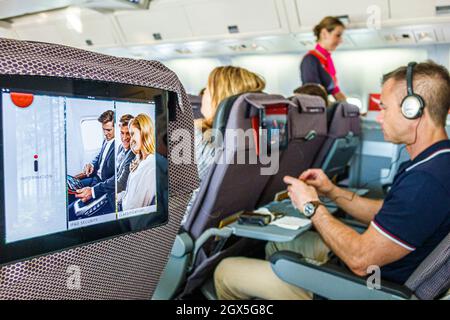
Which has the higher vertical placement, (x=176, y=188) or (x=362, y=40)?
(x=362, y=40)

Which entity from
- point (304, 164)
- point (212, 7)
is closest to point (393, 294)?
point (304, 164)

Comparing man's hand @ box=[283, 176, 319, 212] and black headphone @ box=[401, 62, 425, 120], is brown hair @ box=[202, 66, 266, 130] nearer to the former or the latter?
man's hand @ box=[283, 176, 319, 212]

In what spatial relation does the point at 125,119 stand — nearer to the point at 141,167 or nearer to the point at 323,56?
the point at 141,167

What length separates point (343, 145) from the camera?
292 centimetres

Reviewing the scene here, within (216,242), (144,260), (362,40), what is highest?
(362,40)

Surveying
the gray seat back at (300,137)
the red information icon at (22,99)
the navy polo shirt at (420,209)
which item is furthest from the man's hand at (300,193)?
the red information icon at (22,99)

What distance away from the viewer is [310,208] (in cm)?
188

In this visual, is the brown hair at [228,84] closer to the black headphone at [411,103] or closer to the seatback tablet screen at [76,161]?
the black headphone at [411,103]

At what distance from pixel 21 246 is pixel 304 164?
223 centimetres

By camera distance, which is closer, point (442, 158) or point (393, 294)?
point (393, 294)

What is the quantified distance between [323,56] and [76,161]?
12.5ft

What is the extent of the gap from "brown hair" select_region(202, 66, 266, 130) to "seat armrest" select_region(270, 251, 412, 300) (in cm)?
100

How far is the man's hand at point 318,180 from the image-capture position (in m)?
2.31

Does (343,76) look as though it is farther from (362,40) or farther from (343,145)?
(343,145)
